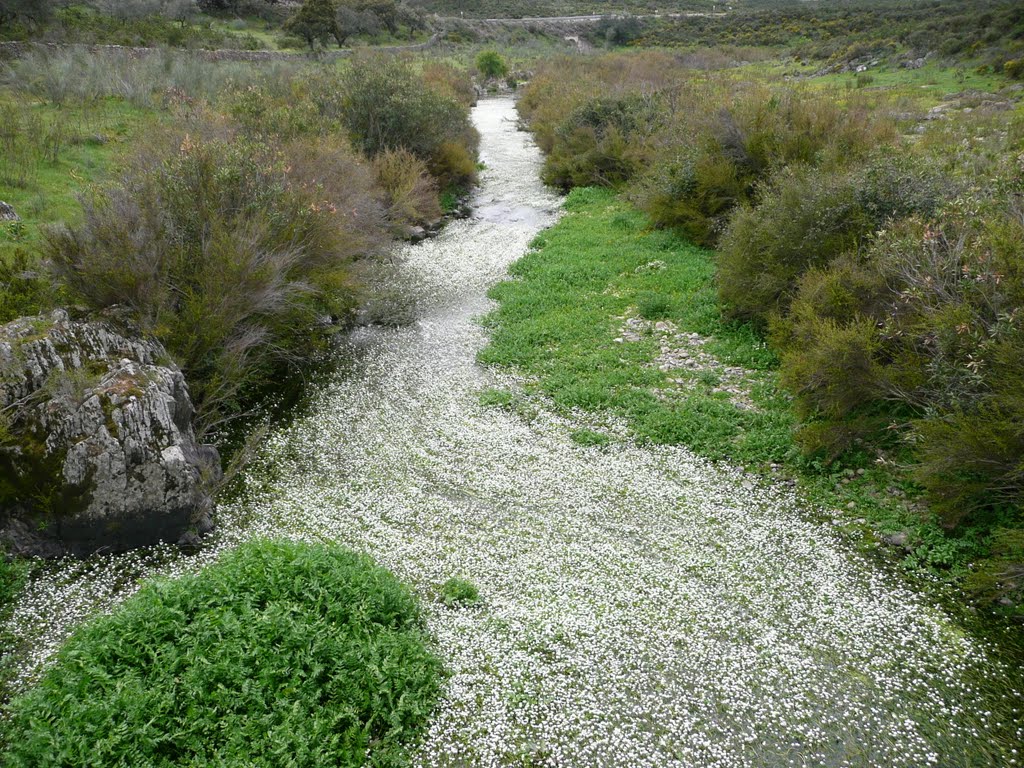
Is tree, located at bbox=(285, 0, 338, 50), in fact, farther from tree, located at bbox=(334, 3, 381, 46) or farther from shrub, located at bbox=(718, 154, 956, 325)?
shrub, located at bbox=(718, 154, 956, 325)

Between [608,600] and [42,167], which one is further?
[42,167]

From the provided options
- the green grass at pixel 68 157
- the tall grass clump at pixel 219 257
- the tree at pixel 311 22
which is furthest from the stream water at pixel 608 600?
the tree at pixel 311 22

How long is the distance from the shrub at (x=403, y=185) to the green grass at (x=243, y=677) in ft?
49.9

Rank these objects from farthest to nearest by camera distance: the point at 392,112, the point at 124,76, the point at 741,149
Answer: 1. the point at 124,76
2. the point at 392,112
3. the point at 741,149

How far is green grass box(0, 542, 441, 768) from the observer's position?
5.31m

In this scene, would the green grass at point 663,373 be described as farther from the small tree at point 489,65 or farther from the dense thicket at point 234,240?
the small tree at point 489,65

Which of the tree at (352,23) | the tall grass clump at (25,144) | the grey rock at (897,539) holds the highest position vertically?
the tree at (352,23)

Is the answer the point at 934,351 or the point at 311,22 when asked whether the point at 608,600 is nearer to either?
the point at 934,351

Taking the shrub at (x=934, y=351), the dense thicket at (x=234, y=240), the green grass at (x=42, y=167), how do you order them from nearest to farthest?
the shrub at (x=934, y=351), the green grass at (x=42, y=167), the dense thicket at (x=234, y=240)

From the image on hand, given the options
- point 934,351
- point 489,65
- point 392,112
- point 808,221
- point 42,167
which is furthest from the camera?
point 489,65

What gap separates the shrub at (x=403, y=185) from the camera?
20.8 metres

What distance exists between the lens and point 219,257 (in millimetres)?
11109

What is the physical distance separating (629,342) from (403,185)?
10.8 meters

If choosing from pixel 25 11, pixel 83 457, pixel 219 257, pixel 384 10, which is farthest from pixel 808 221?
pixel 384 10
